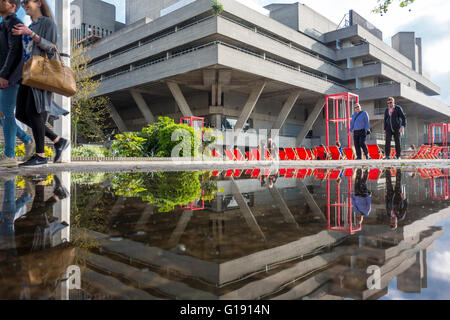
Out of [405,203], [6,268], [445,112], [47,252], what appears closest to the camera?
[6,268]

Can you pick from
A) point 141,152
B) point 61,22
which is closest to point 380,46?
point 141,152

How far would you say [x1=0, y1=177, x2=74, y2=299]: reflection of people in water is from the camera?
787 mm

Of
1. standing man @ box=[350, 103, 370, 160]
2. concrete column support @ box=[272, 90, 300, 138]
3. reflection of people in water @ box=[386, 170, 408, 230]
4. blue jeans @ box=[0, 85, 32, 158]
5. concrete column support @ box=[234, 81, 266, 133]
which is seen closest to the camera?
reflection of people in water @ box=[386, 170, 408, 230]

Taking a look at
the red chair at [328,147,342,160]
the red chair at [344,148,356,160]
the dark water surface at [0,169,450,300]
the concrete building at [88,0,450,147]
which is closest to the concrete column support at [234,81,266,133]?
the concrete building at [88,0,450,147]

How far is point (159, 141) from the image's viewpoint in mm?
14672

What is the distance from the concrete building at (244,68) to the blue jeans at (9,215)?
1013 inches

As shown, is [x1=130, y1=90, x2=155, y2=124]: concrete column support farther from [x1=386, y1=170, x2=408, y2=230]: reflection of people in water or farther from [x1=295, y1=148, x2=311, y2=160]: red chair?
[x1=386, y1=170, x2=408, y2=230]: reflection of people in water

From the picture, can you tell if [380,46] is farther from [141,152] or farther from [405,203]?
[405,203]

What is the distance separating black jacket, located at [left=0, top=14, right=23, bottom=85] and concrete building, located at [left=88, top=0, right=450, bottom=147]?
22.9 metres

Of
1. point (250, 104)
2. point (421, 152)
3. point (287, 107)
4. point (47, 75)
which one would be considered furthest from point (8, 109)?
point (287, 107)

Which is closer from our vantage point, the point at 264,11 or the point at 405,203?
Result: the point at 405,203
